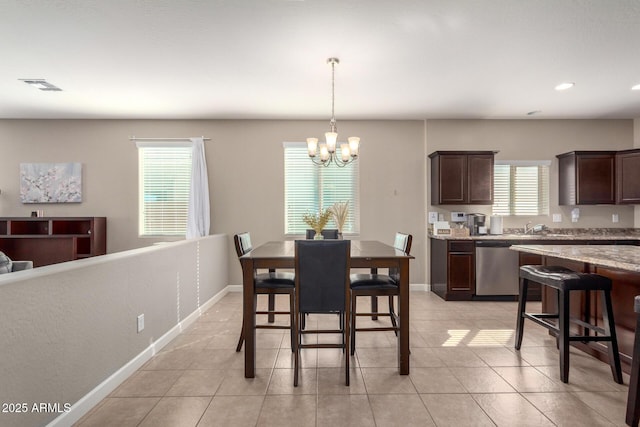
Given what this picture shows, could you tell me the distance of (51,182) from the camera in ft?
17.3

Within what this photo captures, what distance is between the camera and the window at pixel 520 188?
535cm

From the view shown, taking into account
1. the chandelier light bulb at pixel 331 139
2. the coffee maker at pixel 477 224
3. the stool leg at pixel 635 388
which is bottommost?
the stool leg at pixel 635 388

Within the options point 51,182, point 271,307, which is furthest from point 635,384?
point 51,182

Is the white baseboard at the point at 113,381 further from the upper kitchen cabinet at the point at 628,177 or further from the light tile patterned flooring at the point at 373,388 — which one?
the upper kitchen cabinet at the point at 628,177

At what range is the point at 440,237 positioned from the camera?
491cm

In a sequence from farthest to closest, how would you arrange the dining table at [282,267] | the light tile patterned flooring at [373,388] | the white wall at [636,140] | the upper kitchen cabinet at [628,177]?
the white wall at [636,140]
the upper kitchen cabinet at [628,177]
the dining table at [282,267]
the light tile patterned flooring at [373,388]

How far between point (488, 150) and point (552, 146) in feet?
3.43

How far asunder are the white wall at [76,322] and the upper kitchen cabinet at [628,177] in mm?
5999

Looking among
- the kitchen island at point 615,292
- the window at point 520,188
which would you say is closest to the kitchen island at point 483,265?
the window at point 520,188

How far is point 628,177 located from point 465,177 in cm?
226

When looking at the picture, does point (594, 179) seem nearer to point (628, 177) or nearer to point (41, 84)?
point (628, 177)

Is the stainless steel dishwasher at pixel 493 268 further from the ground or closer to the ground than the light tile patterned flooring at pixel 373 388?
further from the ground

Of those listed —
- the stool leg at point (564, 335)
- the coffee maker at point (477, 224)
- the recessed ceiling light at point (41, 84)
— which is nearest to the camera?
the stool leg at point (564, 335)

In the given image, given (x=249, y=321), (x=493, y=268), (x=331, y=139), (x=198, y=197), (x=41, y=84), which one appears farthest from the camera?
(x=198, y=197)
